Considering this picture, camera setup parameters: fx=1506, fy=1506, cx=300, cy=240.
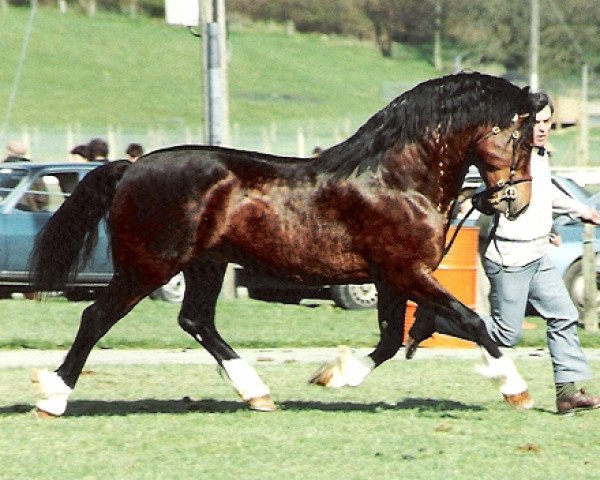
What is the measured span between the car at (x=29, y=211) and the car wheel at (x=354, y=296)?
1764 millimetres

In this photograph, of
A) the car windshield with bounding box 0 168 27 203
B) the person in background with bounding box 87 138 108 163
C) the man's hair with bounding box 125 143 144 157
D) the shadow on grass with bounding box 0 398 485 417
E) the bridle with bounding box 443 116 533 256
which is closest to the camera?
the bridle with bounding box 443 116 533 256

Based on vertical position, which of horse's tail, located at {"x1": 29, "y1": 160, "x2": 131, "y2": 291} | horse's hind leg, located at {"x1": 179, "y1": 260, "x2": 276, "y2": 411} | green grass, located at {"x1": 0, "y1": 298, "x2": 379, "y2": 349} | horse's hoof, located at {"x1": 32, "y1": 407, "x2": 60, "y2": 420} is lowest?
green grass, located at {"x1": 0, "y1": 298, "x2": 379, "y2": 349}

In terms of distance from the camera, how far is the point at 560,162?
46.2 metres

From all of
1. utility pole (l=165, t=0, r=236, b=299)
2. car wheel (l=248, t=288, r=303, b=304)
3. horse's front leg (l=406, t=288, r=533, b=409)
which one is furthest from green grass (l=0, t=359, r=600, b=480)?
car wheel (l=248, t=288, r=303, b=304)

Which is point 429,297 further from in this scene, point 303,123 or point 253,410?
point 303,123

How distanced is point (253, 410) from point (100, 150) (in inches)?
387

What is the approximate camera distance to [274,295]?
17.8 metres

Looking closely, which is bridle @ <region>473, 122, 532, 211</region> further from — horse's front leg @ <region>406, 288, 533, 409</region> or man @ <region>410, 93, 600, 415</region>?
horse's front leg @ <region>406, 288, 533, 409</region>

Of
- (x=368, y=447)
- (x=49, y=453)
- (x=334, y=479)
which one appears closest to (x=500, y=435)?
(x=368, y=447)

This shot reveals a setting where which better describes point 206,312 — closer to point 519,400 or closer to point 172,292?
point 519,400

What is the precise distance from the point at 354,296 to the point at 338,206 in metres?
7.73

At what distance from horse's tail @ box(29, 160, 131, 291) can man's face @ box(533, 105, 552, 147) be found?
2.43m

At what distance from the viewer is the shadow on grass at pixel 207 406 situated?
9.13 metres

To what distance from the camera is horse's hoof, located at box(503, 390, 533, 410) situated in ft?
28.1
